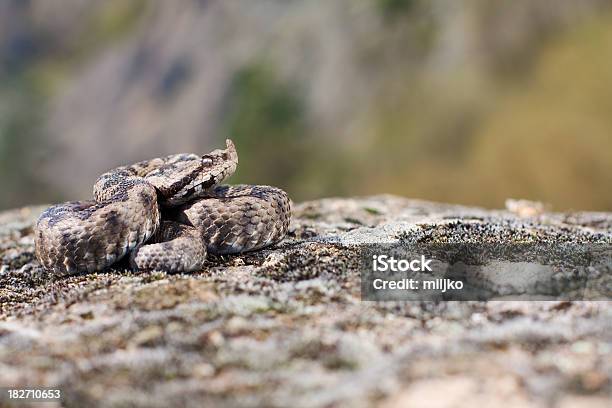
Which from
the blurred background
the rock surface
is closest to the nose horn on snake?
the rock surface

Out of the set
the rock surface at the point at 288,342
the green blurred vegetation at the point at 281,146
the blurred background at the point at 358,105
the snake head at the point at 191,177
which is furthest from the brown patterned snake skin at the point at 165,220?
the green blurred vegetation at the point at 281,146

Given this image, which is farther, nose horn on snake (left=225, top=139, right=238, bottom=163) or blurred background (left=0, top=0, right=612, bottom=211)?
blurred background (left=0, top=0, right=612, bottom=211)

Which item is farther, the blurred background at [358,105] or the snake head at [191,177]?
the blurred background at [358,105]

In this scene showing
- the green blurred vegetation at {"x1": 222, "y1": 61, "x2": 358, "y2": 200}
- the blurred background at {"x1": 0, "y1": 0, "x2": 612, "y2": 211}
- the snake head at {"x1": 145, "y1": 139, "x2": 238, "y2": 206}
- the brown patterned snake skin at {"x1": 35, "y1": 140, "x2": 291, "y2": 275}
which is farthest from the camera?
the green blurred vegetation at {"x1": 222, "y1": 61, "x2": 358, "y2": 200}

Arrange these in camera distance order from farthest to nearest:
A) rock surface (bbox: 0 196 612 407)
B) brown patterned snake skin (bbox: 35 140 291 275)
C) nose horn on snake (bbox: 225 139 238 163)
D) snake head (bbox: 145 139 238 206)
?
nose horn on snake (bbox: 225 139 238 163) < snake head (bbox: 145 139 238 206) < brown patterned snake skin (bbox: 35 140 291 275) < rock surface (bbox: 0 196 612 407)

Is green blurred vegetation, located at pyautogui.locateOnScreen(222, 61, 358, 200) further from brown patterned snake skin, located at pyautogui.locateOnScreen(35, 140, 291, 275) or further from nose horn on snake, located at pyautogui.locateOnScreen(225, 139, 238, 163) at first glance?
brown patterned snake skin, located at pyautogui.locateOnScreen(35, 140, 291, 275)

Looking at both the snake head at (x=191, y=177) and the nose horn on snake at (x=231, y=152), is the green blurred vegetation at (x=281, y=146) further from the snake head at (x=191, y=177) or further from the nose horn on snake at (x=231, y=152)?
the snake head at (x=191, y=177)

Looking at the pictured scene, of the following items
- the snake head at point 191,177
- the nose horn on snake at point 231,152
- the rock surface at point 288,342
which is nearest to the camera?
the rock surface at point 288,342
